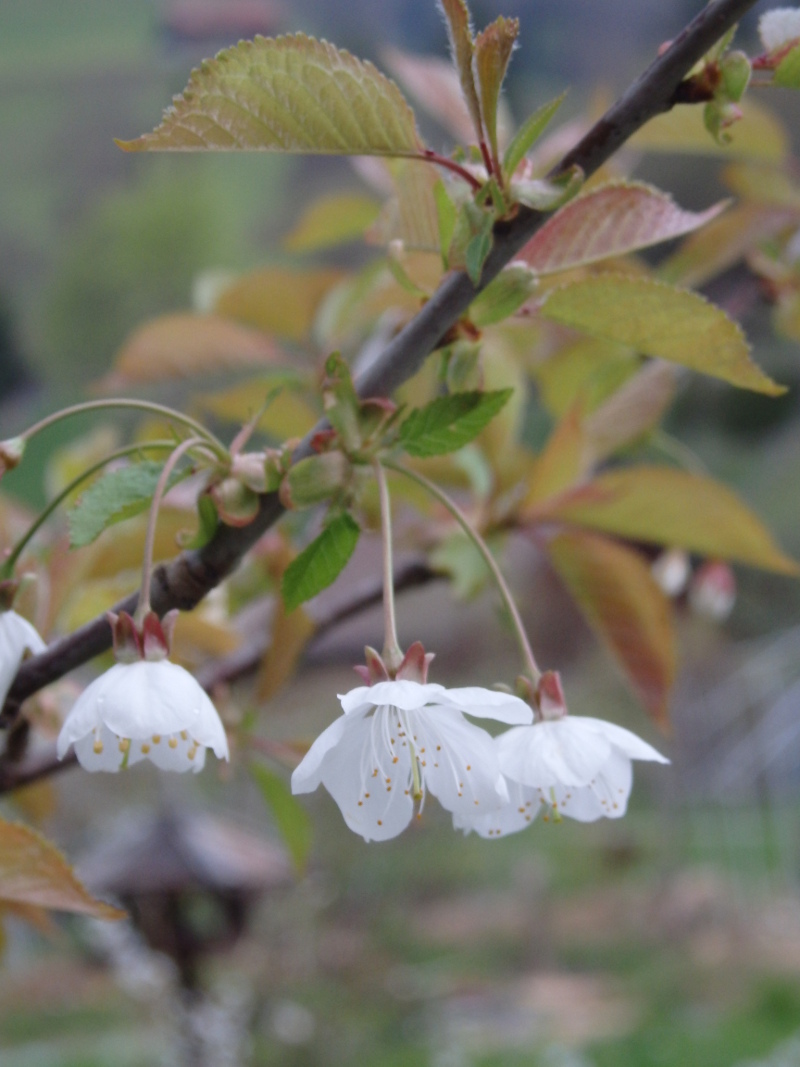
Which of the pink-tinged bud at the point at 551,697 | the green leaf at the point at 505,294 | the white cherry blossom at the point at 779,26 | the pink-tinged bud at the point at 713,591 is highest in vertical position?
the white cherry blossom at the point at 779,26

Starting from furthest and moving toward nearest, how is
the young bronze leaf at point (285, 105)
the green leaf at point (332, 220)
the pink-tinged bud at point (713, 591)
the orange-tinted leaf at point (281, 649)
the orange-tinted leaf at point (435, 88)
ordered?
1. the pink-tinged bud at point (713, 591)
2. the green leaf at point (332, 220)
3. the orange-tinted leaf at point (435, 88)
4. the orange-tinted leaf at point (281, 649)
5. the young bronze leaf at point (285, 105)

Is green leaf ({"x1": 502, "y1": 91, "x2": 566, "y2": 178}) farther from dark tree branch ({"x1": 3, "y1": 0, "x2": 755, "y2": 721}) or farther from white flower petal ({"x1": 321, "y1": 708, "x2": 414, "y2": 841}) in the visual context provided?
white flower petal ({"x1": 321, "y1": 708, "x2": 414, "y2": 841})

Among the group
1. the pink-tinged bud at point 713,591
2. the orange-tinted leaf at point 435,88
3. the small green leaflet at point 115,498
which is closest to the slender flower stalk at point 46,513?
the small green leaflet at point 115,498

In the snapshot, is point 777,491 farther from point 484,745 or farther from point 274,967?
point 484,745

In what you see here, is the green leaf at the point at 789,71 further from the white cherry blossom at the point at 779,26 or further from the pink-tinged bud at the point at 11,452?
the pink-tinged bud at the point at 11,452

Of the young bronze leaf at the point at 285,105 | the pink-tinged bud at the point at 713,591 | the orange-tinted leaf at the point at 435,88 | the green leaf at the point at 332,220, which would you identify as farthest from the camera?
the pink-tinged bud at the point at 713,591

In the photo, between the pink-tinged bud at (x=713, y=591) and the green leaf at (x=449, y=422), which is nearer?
the green leaf at (x=449, y=422)

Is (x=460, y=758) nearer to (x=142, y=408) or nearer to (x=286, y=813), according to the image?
(x=142, y=408)

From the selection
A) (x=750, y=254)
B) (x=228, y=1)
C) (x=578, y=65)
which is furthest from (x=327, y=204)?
(x=228, y=1)
